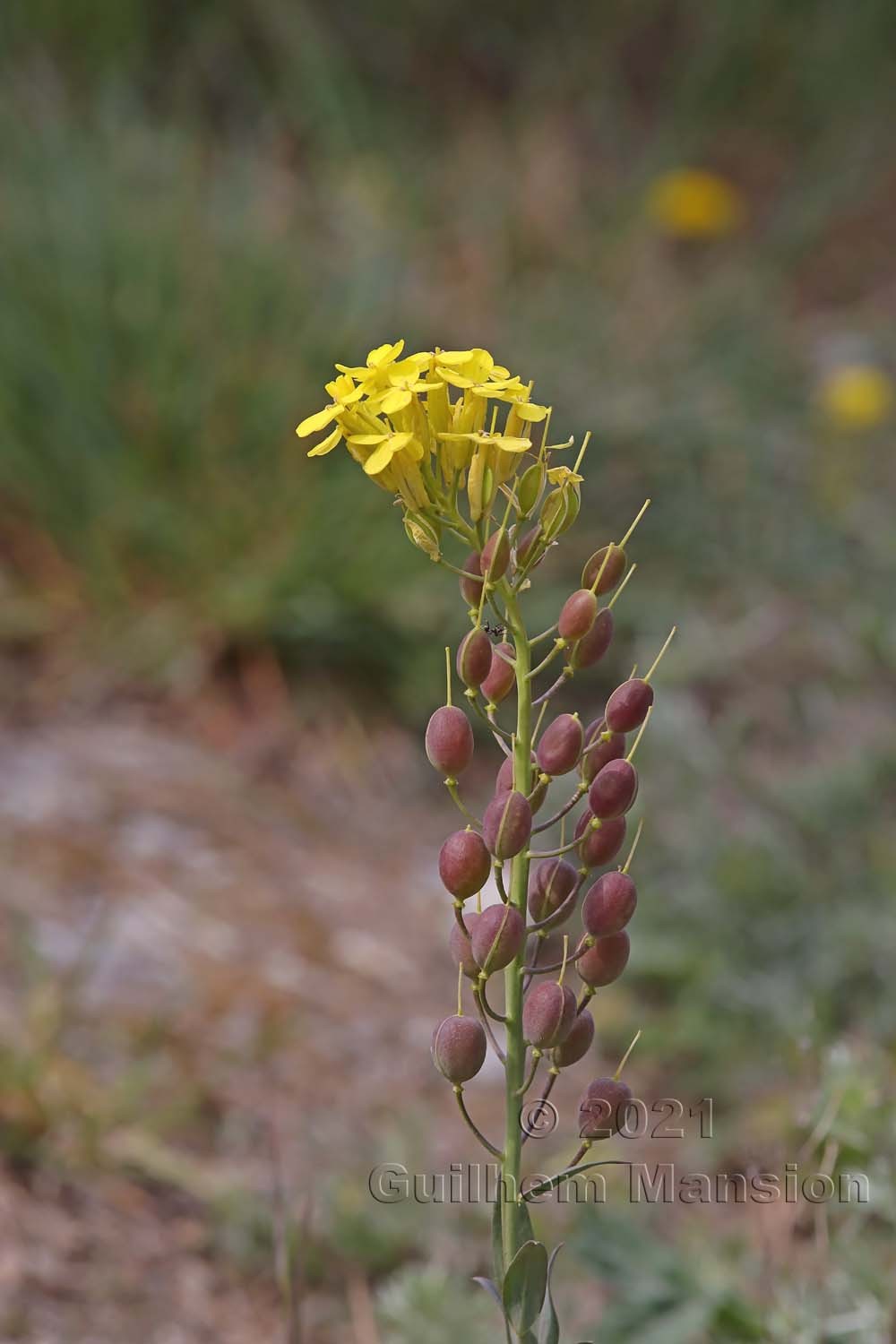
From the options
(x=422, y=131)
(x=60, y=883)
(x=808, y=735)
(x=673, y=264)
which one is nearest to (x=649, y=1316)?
(x=60, y=883)

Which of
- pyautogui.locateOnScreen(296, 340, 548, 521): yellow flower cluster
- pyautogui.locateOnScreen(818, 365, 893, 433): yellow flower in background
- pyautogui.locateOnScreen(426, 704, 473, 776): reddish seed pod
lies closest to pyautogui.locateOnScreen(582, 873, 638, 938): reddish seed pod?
pyautogui.locateOnScreen(426, 704, 473, 776): reddish seed pod

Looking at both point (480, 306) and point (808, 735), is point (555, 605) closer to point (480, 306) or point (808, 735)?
point (808, 735)

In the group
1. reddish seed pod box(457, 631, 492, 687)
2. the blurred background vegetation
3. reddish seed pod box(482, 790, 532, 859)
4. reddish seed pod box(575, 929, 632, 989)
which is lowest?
reddish seed pod box(575, 929, 632, 989)

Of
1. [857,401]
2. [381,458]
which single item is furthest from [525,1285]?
[857,401]

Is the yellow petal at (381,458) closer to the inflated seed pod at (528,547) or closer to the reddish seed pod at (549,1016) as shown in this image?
the inflated seed pod at (528,547)

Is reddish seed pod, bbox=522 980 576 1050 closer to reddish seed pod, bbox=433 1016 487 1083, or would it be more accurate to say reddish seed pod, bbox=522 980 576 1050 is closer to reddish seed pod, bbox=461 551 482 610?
reddish seed pod, bbox=433 1016 487 1083

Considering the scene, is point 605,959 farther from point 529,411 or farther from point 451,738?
point 529,411
